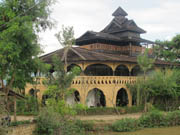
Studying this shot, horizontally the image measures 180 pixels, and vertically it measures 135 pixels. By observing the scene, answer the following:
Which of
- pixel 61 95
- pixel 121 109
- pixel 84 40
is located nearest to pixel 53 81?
pixel 61 95

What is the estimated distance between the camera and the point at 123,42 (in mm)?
31875

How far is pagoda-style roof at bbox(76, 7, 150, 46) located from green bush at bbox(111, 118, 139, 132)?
11.1 metres

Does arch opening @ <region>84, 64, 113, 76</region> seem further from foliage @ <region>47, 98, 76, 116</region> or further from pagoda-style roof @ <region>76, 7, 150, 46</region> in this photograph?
foliage @ <region>47, 98, 76, 116</region>

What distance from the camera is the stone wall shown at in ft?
50.2

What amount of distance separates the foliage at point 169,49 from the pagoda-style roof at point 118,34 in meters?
2.33

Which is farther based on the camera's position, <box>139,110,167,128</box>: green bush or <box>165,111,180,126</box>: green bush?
<box>165,111,180,126</box>: green bush

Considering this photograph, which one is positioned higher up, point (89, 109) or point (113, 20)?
point (113, 20)

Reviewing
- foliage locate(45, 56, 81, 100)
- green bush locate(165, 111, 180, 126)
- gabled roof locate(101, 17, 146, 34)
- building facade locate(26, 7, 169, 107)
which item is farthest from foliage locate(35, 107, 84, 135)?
gabled roof locate(101, 17, 146, 34)

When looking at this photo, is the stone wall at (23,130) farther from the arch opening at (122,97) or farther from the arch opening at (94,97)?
the arch opening at (122,97)

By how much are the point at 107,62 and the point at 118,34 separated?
8139 millimetres

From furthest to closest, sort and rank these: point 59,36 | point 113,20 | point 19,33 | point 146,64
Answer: point 113,20
point 146,64
point 59,36
point 19,33

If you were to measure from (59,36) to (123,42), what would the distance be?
45.4 feet

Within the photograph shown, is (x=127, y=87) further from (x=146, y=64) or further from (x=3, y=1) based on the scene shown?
(x=3, y=1)

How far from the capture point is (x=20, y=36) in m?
15.3
